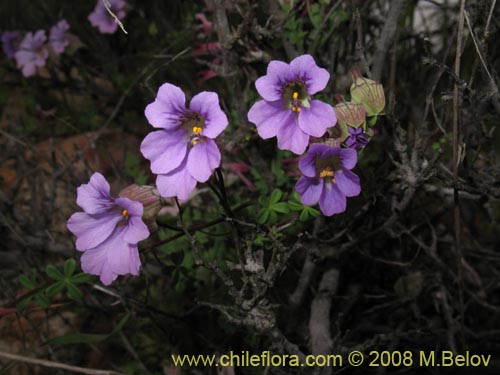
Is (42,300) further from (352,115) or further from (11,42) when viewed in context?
(11,42)

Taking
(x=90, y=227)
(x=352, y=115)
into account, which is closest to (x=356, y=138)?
(x=352, y=115)

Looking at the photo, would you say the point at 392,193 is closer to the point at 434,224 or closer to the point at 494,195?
the point at 494,195

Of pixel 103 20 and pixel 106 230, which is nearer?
pixel 106 230

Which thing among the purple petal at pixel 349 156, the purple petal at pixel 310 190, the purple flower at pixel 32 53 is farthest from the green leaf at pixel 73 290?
the purple flower at pixel 32 53

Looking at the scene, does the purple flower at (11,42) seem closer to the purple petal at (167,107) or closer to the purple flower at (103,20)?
the purple flower at (103,20)

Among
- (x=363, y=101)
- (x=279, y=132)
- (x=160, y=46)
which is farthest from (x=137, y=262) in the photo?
(x=160, y=46)

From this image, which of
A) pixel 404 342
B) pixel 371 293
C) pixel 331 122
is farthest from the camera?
pixel 371 293

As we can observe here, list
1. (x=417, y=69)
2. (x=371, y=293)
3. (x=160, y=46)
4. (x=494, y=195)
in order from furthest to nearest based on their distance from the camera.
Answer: (x=160, y=46)
(x=417, y=69)
(x=371, y=293)
(x=494, y=195)
